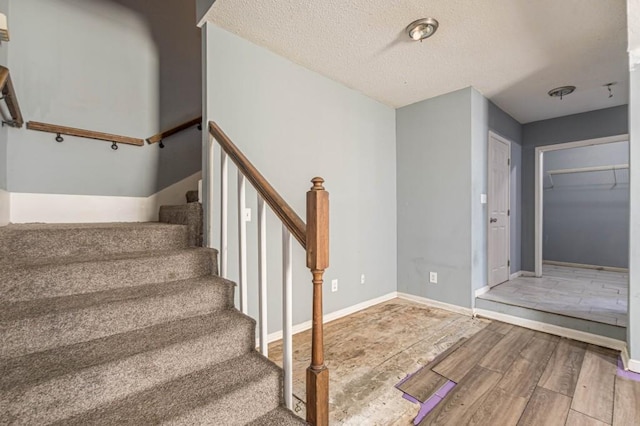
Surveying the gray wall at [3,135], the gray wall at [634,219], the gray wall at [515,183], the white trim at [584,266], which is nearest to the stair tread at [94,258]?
the gray wall at [3,135]

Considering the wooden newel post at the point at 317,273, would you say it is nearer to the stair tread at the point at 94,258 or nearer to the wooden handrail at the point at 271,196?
the wooden handrail at the point at 271,196

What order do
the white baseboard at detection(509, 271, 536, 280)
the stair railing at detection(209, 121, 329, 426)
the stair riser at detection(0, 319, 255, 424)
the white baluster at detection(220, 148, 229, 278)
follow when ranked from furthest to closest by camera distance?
1. the white baseboard at detection(509, 271, 536, 280)
2. the white baluster at detection(220, 148, 229, 278)
3. the stair railing at detection(209, 121, 329, 426)
4. the stair riser at detection(0, 319, 255, 424)

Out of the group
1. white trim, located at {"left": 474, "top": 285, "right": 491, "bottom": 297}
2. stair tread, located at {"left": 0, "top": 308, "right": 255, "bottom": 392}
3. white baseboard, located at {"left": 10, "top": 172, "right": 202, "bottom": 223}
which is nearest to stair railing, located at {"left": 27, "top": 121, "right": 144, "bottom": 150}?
white baseboard, located at {"left": 10, "top": 172, "right": 202, "bottom": 223}

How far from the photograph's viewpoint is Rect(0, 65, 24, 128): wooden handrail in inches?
62.8

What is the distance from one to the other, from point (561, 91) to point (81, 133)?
5.06 meters

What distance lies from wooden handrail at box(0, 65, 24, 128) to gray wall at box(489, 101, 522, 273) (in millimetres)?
4956

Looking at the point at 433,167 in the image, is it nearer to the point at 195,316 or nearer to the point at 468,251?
the point at 468,251

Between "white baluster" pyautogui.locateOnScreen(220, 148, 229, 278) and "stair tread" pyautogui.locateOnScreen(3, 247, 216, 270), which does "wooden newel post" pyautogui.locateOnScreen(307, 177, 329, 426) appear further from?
"stair tread" pyautogui.locateOnScreen(3, 247, 216, 270)

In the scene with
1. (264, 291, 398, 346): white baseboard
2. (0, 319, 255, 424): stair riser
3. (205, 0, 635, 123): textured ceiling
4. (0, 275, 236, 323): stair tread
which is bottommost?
(264, 291, 398, 346): white baseboard

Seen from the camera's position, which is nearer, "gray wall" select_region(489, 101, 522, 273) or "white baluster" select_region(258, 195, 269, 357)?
"white baluster" select_region(258, 195, 269, 357)

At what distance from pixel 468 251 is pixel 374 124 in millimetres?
1889

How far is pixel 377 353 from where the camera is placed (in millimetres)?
2234

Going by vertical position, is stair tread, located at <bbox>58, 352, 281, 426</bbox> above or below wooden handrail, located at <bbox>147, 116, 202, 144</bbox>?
below

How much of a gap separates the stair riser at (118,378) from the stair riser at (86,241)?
86 cm
